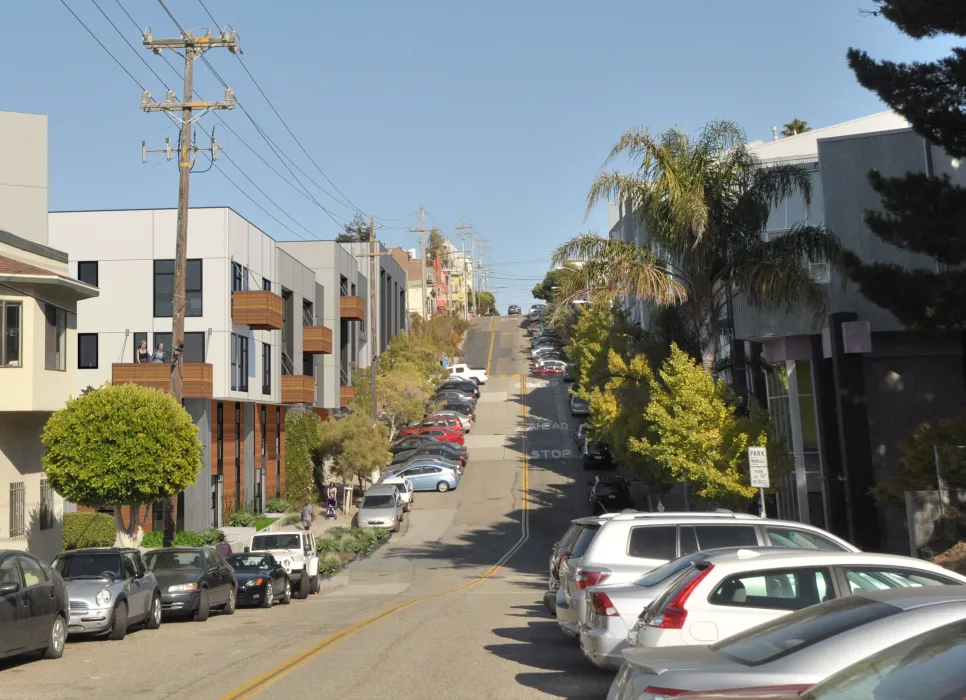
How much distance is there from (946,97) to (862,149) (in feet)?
21.9

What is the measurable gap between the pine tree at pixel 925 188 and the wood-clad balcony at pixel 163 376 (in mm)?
23545

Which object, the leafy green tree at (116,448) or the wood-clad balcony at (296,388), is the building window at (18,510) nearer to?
the leafy green tree at (116,448)

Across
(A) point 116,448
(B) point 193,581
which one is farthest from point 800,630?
(A) point 116,448

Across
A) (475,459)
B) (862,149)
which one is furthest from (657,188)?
(475,459)

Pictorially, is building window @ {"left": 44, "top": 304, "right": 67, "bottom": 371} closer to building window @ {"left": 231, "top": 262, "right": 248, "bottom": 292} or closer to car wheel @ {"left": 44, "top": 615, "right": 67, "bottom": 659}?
car wheel @ {"left": 44, "top": 615, "right": 67, "bottom": 659}

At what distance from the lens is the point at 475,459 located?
5781 centimetres

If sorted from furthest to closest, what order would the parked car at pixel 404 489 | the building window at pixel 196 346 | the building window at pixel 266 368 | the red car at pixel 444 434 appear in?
the red car at pixel 444 434 → the parked car at pixel 404 489 → the building window at pixel 266 368 → the building window at pixel 196 346

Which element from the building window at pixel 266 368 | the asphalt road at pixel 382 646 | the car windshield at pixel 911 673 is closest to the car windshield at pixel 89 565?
the asphalt road at pixel 382 646

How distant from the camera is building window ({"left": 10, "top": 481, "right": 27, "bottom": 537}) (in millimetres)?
24906

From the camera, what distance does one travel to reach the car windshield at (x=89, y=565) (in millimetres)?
17078

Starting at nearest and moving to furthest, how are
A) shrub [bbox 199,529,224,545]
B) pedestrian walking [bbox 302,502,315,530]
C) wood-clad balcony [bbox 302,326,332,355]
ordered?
shrub [bbox 199,529,224,545] < pedestrian walking [bbox 302,502,315,530] < wood-clad balcony [bbox 302,326,332,355]

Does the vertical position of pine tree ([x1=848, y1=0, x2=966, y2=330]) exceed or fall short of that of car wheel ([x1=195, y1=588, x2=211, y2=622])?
it exceeds it

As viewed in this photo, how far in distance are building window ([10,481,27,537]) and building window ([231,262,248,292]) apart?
15649mm

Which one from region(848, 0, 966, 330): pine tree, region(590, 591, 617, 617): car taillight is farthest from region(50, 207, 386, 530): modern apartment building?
region(590, 591, 617, 617): car taillight
